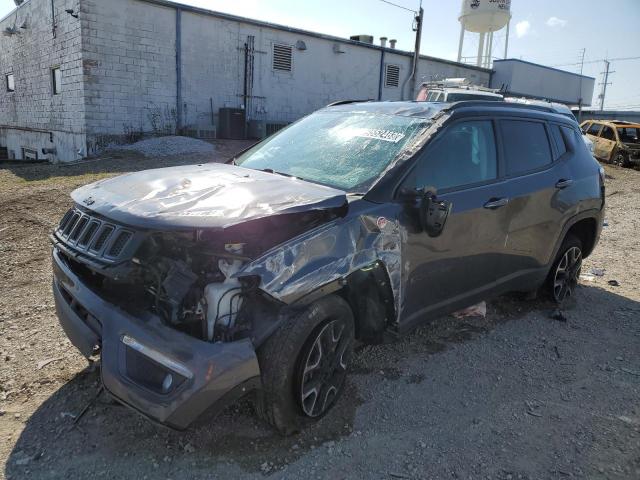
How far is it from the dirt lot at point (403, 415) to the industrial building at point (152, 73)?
484 inches

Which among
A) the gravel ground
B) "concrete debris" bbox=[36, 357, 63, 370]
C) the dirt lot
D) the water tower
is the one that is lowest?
the dirt lot

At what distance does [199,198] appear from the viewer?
104 inches

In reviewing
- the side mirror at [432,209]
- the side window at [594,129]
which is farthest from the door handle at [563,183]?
the side window at [594,129]

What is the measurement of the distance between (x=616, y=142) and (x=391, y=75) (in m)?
9.91

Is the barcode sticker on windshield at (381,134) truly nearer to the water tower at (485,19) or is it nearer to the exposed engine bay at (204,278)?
the exposed engine bay at (204,278)

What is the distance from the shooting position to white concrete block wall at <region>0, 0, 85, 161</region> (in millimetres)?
15336

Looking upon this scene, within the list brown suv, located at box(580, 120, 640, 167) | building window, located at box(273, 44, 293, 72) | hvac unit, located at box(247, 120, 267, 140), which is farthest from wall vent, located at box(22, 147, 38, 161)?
brown suv, located at box(580, 120, 640, 167)

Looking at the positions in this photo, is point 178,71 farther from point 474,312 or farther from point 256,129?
point 474,312

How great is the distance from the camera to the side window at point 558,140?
4.47 metres

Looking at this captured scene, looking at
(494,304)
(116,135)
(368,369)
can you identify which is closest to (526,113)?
(494,304)

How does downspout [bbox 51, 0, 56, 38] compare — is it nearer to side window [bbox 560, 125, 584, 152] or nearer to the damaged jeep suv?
the damaged jeep suv

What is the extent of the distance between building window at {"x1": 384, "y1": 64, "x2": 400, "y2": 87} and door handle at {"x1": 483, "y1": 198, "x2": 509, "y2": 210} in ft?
68.0

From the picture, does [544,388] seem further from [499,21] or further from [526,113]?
[499,21]

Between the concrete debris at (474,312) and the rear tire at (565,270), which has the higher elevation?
the rear tire at (565,270)
